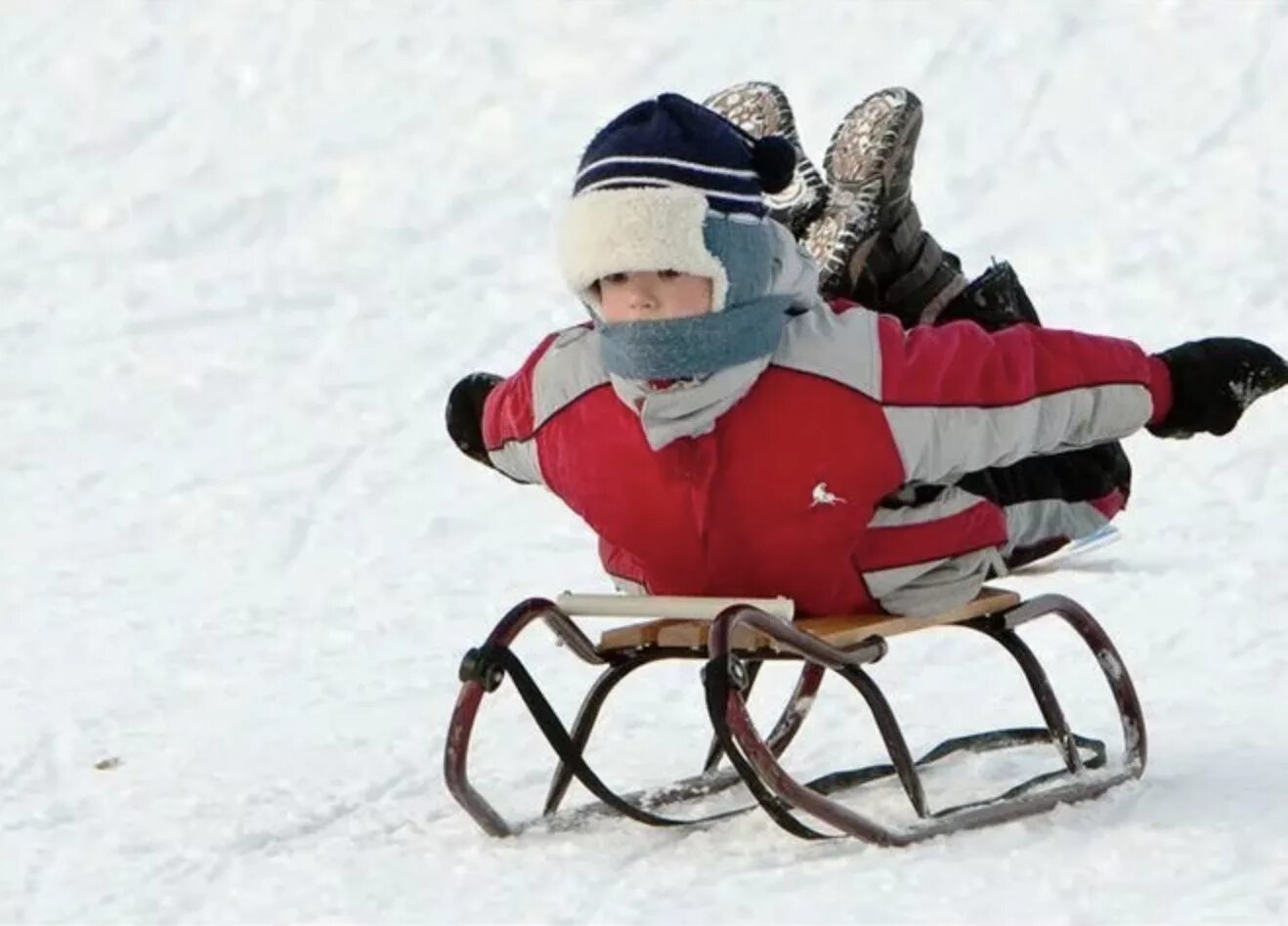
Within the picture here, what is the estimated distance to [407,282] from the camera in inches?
322

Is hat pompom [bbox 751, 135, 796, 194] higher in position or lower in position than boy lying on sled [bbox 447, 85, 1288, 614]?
higher

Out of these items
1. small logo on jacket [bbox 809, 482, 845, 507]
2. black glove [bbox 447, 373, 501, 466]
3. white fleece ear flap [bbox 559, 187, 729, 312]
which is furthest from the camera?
black glove [bbox 447, 373, 501, 466]

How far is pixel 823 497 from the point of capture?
3.58 metres

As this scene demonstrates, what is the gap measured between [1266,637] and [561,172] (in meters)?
4.20

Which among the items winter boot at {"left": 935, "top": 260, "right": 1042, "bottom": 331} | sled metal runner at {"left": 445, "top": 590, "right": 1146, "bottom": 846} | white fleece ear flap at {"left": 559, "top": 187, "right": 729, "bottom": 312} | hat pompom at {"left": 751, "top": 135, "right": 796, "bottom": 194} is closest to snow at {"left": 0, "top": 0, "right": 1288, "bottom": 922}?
sled metal runner at {"left": 445, "top": 590, "right": 1146, "bottom": 846}

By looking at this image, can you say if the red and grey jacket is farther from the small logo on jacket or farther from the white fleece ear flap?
the white fleece ear flap

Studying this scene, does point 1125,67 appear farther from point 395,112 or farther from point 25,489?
point 25,489

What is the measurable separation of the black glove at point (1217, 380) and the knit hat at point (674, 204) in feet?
2.05

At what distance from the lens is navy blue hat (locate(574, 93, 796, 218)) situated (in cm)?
352

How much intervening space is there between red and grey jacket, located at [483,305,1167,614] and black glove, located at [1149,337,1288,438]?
3 centimetres

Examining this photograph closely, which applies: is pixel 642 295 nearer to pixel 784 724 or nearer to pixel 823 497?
pixel 823 497

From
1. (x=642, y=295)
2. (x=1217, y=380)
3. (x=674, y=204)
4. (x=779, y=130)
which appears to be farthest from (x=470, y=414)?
(x=1217, y=380)

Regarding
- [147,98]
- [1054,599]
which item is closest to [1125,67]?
[147,98]

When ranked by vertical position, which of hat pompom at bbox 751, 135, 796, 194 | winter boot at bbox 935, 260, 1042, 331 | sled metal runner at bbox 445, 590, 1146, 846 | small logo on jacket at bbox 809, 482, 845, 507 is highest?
hat pompom at bbox 751, 135, 796, 194
